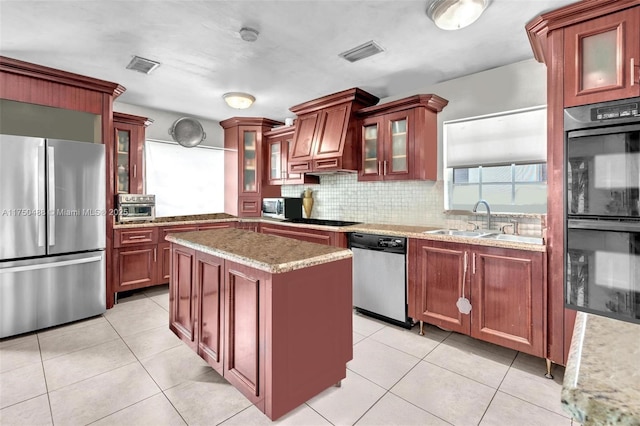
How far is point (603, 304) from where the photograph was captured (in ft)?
6.42

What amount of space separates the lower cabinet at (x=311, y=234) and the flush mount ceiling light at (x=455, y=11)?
2.10 metres

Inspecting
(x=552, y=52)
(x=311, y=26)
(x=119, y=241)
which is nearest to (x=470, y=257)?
(x=552, y=52)

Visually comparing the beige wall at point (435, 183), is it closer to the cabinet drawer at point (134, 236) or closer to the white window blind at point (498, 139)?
the white window blind at point (498, 139)

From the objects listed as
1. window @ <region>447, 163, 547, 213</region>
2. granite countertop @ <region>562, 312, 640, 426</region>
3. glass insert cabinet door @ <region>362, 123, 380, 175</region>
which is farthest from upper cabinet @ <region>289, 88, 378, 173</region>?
granite countertop @ <region>562, 312, 640, 426</region>

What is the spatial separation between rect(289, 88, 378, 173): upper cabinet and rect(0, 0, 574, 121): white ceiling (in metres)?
0.20

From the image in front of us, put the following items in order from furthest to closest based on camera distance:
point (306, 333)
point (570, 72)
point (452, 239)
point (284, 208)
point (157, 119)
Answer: point (284, 208)
point (157, 119)
point (452, 239)
point (570, 72)
point (306, 333)

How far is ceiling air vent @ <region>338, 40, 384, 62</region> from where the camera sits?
2.65 metres

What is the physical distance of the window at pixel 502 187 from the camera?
2.82m

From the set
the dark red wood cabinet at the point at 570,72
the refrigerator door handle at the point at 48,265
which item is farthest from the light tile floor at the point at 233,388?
the refrigerator door handle at the point at 48,265

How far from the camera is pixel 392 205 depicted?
148 inches

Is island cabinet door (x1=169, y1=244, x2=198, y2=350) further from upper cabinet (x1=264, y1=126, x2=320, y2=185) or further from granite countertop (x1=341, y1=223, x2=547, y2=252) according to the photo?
upper cabinet (x1=264, y1=126, x2=320, y2=185)

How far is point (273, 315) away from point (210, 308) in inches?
26.8

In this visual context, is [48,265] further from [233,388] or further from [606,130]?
[606,130]

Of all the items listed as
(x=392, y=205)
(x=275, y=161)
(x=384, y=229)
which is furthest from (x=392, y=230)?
(x=275, y=161)
